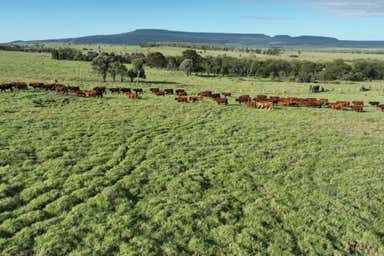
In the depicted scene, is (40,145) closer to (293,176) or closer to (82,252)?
(82,252)

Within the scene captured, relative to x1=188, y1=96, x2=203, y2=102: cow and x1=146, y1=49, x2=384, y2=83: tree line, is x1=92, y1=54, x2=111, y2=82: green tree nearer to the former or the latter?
x1=188, y1=96, x2=203, y2=102: cow

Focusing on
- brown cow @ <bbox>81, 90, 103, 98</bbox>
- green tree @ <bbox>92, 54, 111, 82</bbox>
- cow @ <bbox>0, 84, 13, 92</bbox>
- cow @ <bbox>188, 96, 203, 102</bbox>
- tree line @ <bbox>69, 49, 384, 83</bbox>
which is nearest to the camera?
cow @ <bbox>0, 84, 13, 92</bbox>

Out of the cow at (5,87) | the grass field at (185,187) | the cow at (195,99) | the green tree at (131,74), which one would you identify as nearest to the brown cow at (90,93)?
the cow at (5,87)

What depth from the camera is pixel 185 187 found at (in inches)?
512

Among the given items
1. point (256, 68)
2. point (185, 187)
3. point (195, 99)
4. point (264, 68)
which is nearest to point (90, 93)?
point (195, 99)

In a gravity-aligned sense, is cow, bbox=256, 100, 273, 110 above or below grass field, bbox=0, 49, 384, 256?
A: above

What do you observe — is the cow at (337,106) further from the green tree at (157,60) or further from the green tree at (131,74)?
the green tree at (157,60)

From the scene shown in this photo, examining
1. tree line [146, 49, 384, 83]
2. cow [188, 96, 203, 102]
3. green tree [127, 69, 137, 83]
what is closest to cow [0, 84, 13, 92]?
cow [188, 96, 203, 102]

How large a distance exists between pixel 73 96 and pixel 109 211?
21213 millimetres

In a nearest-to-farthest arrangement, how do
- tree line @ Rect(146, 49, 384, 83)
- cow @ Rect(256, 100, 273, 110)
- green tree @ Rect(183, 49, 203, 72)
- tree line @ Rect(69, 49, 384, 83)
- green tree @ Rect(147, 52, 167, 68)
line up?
cow @ Rect(256, 100, 273, 110)
tree line @ Rect(69, 49, 384, 83)
tree line @ Rect(146, 49, 384, 83)
green tree @ Rect(183, 49, 203, 72)
green tree @ Rect(147, 52, 167, 68)

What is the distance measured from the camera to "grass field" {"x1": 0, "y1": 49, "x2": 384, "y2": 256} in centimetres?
991

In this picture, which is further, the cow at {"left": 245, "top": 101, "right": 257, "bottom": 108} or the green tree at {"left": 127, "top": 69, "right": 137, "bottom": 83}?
the green tree at {"left": 127, "top": 69, "right": 137, "bottom": 83}

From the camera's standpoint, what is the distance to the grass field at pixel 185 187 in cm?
991

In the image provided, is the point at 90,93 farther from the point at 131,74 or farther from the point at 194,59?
the point at 194,59
